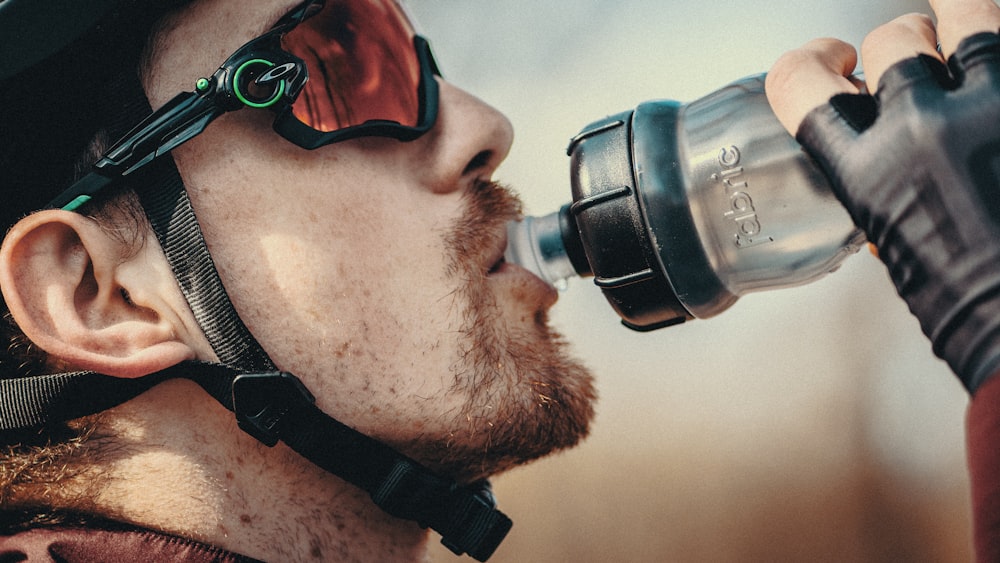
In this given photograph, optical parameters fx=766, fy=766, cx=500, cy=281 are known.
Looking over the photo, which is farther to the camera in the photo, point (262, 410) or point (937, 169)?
point (262, 410)

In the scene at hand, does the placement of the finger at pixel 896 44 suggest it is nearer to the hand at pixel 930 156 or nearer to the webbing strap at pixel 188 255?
the hand at pixel 930 156

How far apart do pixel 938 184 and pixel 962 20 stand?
0.28 metres

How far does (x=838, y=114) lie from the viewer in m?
1.15

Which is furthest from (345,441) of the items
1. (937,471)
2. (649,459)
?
(937,471)

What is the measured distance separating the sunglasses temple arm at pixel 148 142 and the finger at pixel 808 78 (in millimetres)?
1036

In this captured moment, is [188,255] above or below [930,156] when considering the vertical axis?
below

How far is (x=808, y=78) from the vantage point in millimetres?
1197

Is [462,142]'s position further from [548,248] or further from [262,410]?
[262,410]

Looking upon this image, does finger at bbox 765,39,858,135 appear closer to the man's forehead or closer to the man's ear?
the man's forehead

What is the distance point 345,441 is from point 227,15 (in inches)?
36.0

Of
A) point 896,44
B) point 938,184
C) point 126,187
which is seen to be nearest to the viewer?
point 938,184

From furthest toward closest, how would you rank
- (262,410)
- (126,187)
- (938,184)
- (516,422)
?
(516,422) < (126,187) < (262,410) < (938,184)

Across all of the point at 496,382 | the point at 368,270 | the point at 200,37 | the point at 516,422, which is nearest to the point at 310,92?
the point at 200,37

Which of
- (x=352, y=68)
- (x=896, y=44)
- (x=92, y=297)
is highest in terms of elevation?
(x=896, y=44)
